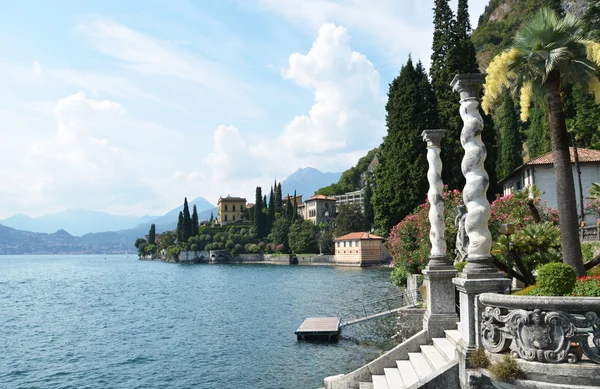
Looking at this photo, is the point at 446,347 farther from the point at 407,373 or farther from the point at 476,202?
the point at 476,202

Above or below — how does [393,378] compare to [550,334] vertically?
below

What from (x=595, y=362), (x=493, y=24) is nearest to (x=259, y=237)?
(x=493, y=24)

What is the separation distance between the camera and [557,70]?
13.9m

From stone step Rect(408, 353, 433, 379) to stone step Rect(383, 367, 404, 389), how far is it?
0.40 m

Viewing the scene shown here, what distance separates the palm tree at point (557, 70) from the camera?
13.4 meters

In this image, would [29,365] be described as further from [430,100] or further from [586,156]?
[586,156]

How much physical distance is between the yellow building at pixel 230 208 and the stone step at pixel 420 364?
518 ft

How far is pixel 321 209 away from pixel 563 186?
12304cm

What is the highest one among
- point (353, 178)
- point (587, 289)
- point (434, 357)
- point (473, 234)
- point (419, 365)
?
point (353, 178)

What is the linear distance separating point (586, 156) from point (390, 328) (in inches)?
989

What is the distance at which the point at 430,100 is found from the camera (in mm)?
40219

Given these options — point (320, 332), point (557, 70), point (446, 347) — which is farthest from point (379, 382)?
point (320, 332)

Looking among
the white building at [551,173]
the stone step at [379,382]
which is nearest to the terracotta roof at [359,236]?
the white building at [551,173]

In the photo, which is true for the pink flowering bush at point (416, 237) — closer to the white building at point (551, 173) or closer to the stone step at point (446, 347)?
the stone step at point (446, 347)
